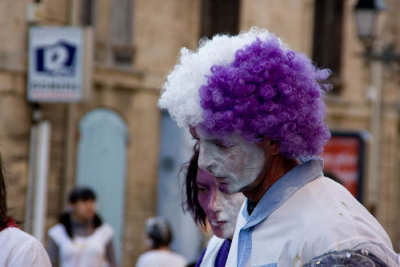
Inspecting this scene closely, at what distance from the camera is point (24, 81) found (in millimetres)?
13609

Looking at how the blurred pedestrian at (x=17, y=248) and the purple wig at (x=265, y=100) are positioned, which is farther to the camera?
the blurred pedestrian at (x=17, y=248)

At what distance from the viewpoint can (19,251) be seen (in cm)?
364

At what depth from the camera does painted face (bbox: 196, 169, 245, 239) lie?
3818 millimetres

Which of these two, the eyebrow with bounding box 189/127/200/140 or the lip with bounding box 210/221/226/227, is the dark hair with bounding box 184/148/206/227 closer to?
the lip with bounding box 210/221/226/227

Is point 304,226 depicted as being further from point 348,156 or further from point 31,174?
point 31,174

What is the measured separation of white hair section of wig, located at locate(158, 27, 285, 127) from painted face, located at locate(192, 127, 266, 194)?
0.18 ft

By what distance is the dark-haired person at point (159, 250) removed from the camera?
361 inches

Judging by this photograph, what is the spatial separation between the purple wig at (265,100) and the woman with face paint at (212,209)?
97 centimetres

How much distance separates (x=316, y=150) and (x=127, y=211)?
12.8 m

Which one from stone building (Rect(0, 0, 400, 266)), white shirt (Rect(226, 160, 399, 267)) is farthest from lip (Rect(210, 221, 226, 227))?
stone building (Rect(0, 0, 400, 266))

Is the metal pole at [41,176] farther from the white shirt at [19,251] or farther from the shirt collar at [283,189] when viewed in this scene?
the shirt collar at [283,189]

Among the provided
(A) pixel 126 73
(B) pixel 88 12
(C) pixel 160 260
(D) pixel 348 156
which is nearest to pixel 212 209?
(C) pixel 160 260

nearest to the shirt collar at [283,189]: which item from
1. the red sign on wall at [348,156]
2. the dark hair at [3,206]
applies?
the dark hair at [3,206]

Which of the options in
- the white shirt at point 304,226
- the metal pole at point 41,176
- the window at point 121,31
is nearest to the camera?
the white shirt at point 304,226
